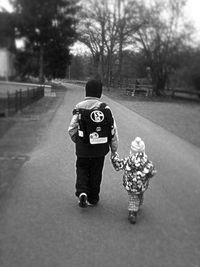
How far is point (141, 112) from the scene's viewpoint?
1466 centimetres

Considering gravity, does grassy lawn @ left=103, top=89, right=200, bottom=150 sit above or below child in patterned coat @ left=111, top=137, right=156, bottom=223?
below

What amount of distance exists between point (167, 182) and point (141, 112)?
30.5 feet

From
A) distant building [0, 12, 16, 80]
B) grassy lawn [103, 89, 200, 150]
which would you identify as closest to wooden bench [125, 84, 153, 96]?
grassy lawn [103, 89, 200, 150]

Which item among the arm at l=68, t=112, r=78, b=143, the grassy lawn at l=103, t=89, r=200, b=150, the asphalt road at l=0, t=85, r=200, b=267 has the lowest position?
the grassy lawn at l=103, t=89, r=200, b=150

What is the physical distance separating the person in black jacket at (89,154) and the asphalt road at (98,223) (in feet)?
0.66

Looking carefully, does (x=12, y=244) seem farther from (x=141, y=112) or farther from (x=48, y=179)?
(x=141, y=112)

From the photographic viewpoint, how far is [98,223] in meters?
3.80

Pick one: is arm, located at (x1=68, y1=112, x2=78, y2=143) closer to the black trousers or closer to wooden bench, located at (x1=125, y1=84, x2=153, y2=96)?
the black trousers

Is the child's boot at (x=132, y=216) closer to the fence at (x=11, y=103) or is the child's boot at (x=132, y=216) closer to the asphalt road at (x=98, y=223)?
the asphalt road at (x=98, y=223)

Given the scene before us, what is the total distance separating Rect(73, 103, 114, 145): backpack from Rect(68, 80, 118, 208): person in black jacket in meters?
0.04

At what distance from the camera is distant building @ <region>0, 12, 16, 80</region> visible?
993 centimetres

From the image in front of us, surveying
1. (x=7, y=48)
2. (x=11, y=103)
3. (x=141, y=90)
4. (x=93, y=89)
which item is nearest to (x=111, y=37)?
(x=141, y=90)

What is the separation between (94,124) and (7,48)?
356 inches

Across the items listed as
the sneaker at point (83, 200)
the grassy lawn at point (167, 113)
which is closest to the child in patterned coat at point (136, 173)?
the sneaker at point (83, 200)
